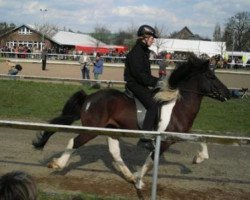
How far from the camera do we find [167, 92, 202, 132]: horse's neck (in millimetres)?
7898

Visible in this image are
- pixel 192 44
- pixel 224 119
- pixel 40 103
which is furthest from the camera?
pixel 192 44

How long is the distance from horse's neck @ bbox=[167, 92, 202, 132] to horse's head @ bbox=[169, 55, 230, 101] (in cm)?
13

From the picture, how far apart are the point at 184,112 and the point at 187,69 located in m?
0.78

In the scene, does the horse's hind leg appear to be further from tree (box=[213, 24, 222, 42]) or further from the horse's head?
tree (box=[213, 24, 222, 42])

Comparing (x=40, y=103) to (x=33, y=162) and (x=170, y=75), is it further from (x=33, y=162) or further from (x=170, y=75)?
(x=170, y=75)

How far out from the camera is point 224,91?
8414 millimetres

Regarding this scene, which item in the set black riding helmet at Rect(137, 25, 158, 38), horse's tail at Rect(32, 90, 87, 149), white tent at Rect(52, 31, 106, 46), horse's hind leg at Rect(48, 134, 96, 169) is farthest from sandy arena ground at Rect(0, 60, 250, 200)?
white tent at Rect(52, 31, 106, 46)

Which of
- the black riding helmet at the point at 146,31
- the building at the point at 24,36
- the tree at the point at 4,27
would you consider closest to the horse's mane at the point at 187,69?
the black riding helmet at the point at 146,31

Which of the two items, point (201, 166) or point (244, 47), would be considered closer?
point (201, 166)

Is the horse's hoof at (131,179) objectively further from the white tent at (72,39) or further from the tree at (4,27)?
the tree at (4,27)

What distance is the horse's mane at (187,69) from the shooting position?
8.20m

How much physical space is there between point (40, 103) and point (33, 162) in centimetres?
871

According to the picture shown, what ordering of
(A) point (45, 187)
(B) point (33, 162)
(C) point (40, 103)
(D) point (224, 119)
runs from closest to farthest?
1. (A) point (45, 187)
2. (B) point (33, 162)
3. (D) point (224, 119)
4. (C) point (40, 103)

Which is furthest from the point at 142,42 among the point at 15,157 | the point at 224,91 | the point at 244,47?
the point at 244,47
